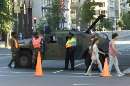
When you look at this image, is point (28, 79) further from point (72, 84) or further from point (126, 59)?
point (126, 59)

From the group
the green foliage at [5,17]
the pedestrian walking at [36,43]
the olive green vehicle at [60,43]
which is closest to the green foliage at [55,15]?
the green foliage at [5,17]

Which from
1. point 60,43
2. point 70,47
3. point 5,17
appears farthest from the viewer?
point 5,17

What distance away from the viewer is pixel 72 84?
16.8 meters

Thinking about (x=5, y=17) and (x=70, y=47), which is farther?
(x=5, y=17)

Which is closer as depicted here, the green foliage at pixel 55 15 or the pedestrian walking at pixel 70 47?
the pedestrian walking at pixel 70 47

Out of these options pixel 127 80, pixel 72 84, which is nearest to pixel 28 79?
pixel 72 84

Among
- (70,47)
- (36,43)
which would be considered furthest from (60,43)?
(36,43)

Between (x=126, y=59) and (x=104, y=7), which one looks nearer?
(x=126, y=59)

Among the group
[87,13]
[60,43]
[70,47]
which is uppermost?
[60,43]

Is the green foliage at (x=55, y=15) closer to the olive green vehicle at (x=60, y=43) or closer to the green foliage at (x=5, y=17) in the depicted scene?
the green foliage at (x=5, y=17)

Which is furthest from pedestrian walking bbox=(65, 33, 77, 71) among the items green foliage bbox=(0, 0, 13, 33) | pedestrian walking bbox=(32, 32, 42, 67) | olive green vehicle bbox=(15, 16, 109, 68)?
green foliage bbox=(0, 0, 13, 33)

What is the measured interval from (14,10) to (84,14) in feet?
140

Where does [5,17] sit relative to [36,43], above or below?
above

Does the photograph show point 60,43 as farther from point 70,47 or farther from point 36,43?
point 36,43
